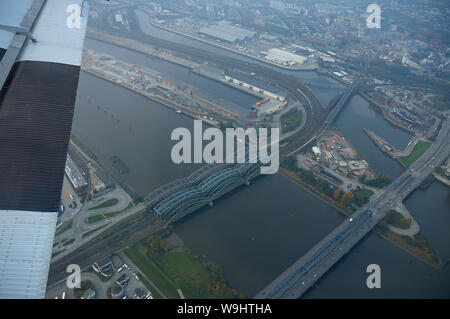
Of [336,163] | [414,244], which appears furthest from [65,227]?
[414,244]

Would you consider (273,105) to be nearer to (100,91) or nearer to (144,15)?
(100,91)

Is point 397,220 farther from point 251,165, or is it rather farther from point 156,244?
point 156,244

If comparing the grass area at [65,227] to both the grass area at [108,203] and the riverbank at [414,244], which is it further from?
the riverbank at [414,244]

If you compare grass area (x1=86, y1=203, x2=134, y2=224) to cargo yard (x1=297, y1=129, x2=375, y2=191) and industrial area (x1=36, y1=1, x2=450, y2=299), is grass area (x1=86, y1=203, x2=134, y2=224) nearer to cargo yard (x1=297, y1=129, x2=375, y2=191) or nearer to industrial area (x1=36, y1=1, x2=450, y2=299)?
industrial area (x1=36, y1=1, x2=450, y2=299)

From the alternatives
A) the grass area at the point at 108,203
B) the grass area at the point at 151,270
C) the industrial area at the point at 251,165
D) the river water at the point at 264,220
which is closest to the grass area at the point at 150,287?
the industrial area at the point at 251,165

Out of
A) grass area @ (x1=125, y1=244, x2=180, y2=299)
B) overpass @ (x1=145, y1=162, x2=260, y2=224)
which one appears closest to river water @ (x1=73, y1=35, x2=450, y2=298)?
overpass @ (x1=145, y1=162, x2=260, y2=224)
